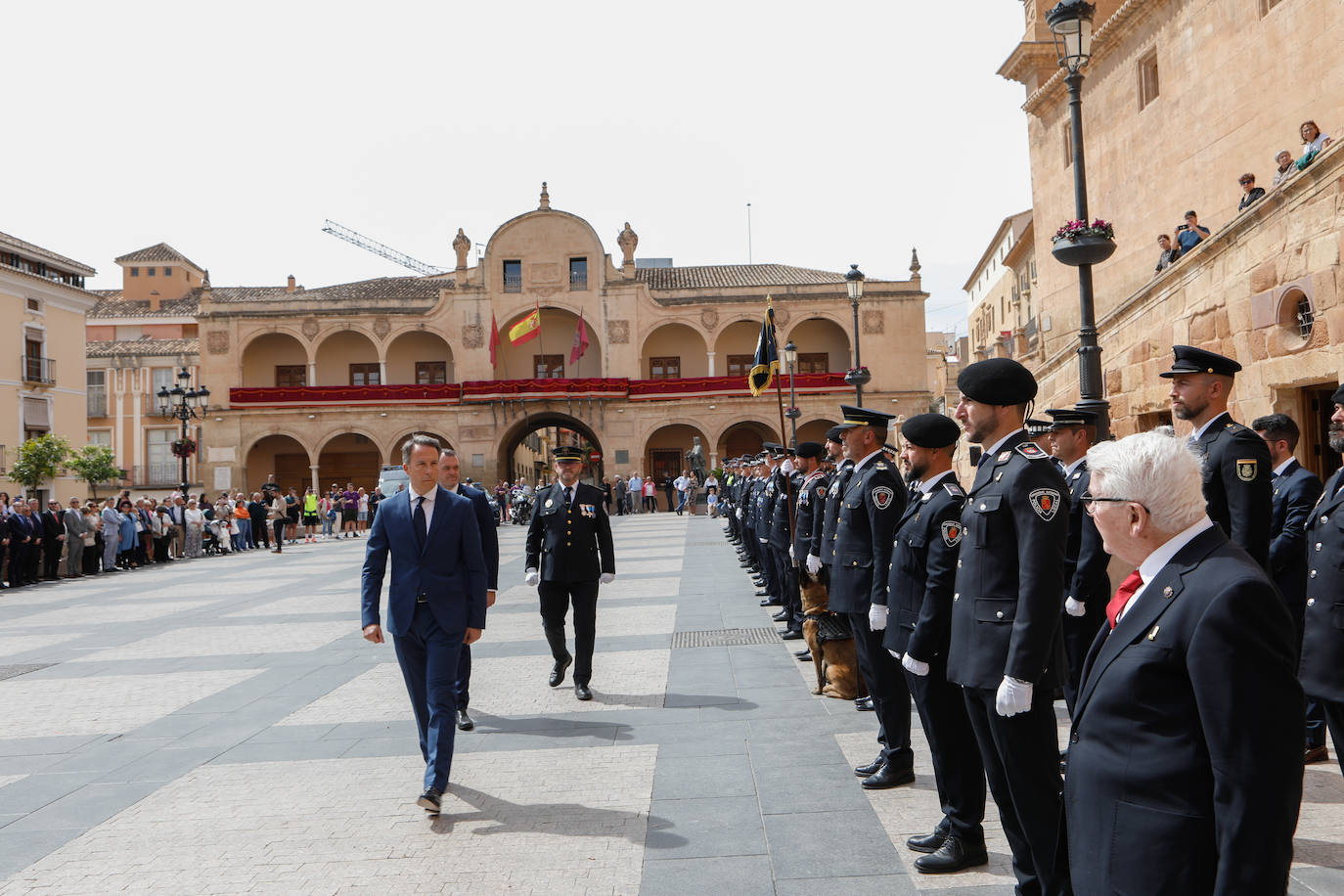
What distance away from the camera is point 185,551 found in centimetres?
2611

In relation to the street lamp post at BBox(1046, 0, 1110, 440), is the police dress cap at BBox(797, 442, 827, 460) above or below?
below

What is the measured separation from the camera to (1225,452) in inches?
183

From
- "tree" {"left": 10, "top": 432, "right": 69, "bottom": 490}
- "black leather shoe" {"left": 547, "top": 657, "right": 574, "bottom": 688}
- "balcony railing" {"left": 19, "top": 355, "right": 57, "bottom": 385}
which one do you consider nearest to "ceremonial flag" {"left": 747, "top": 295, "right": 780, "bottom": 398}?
"black leather shoe" {"left": 547, "top": 657, "right": 574, "bottom": 688}

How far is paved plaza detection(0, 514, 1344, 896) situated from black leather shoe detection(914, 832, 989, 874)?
55mm

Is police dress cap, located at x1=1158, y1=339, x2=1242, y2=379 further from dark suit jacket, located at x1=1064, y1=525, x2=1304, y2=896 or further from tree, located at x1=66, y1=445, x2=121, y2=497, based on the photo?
tree, located at x1=66, y1=445, x2=121, y2=497

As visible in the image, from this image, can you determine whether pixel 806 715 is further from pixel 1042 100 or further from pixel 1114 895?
pixel 1042 100

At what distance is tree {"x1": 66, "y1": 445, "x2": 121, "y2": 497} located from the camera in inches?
1507

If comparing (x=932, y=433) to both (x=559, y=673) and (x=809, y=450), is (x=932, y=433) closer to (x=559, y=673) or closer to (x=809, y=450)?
(x=559, y=673)

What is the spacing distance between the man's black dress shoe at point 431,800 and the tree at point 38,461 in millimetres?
37162

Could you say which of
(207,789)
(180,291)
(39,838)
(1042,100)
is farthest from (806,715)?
(180,291)

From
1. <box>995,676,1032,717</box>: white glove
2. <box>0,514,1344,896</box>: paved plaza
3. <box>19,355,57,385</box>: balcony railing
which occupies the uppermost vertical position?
<box>19,355,57,385</box>: balcony railing

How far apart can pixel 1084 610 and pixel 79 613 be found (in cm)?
1357

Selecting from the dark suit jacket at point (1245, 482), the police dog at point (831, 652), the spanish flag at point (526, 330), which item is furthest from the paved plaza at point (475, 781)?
the spanish flag at point (526, 330)

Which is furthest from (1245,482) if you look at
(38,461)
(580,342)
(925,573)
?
(38,461)
